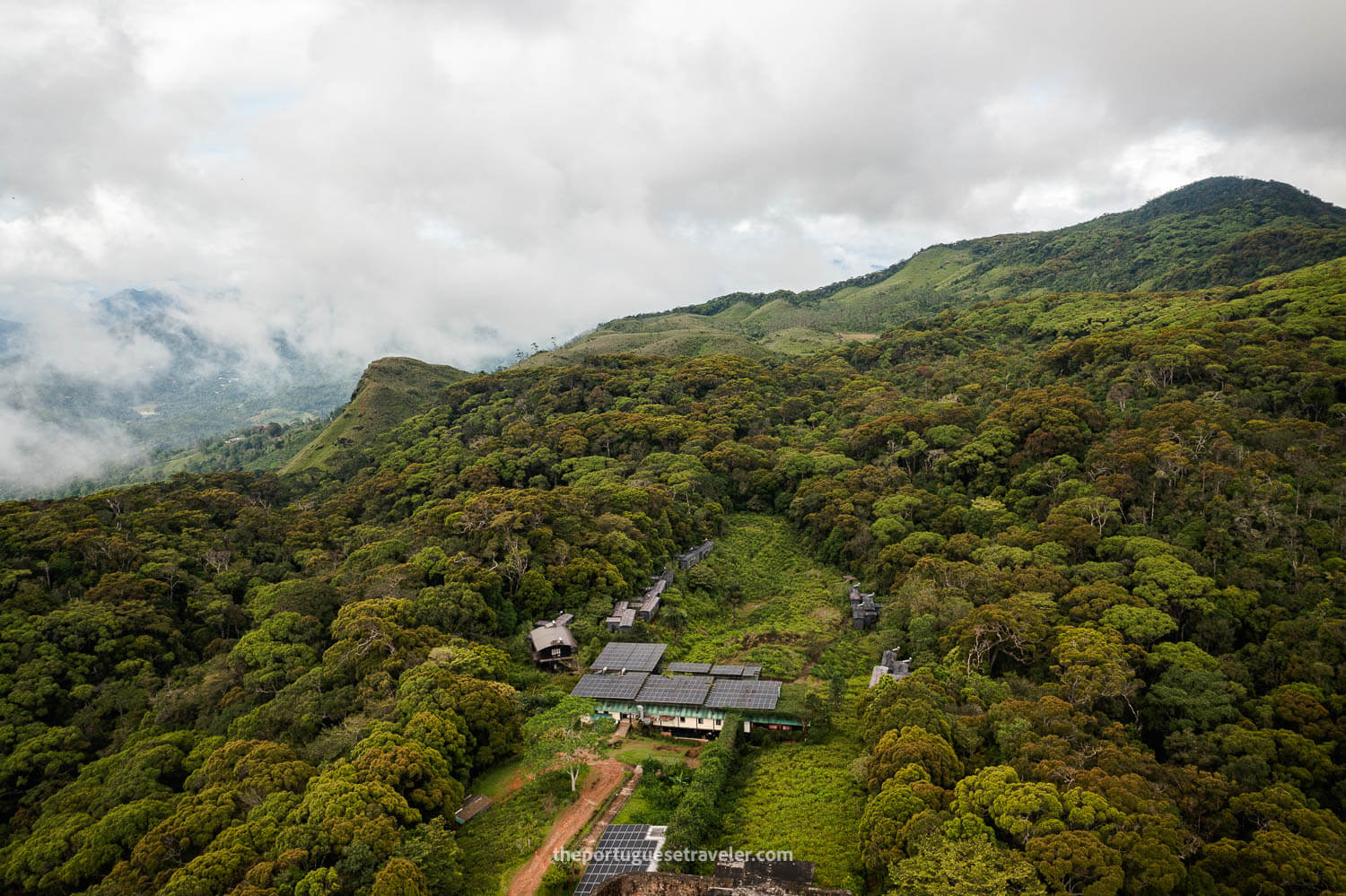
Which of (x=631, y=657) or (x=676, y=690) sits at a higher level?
(x=631, y=657)

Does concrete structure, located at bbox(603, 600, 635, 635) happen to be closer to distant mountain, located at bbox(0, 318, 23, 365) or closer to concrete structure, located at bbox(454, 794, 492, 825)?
concrete structure, located at bbox(454, 794, 492, 825)

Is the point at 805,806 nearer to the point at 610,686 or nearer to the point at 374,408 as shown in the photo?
the point at 610,686

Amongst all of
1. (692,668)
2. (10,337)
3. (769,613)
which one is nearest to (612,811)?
(692,668)

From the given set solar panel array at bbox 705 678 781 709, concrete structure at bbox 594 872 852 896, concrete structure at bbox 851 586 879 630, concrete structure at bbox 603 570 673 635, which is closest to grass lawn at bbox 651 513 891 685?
concrete structure at bbox 851 586 879 630

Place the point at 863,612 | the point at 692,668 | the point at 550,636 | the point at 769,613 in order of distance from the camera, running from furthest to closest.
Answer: the point at 769,613
the point at 863,612
the point at 550,636
the point at 692,668

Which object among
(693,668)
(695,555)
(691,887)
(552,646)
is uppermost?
(695,555)

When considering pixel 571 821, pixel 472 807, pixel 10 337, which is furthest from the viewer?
pixel 10 337

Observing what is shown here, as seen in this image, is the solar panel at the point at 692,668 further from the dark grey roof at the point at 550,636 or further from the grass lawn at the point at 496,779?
the grass lawn at the point at 496,779
